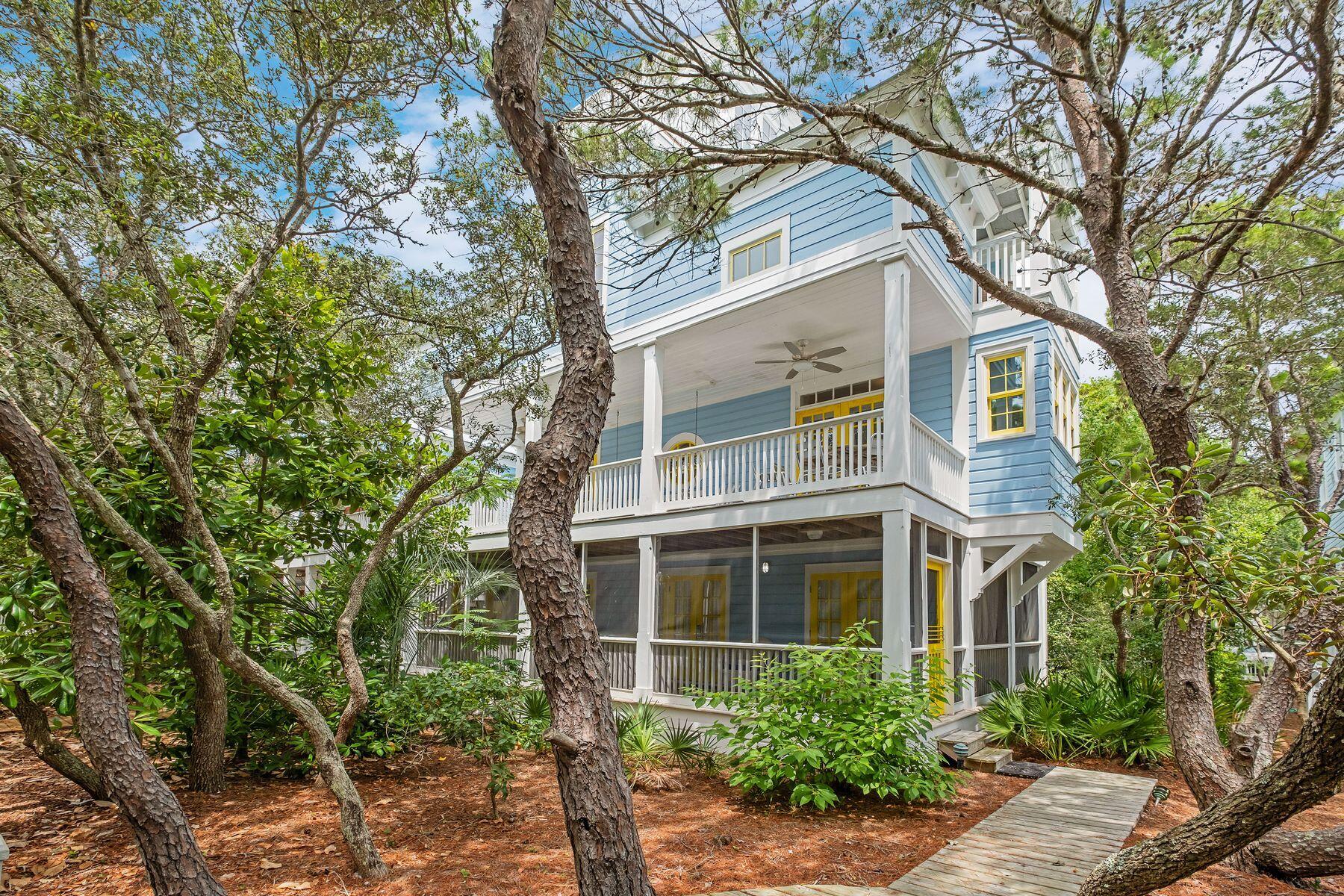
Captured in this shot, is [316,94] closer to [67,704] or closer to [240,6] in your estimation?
[240,6]

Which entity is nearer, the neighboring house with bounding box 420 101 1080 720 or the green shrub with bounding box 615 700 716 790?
the green shrub with bounding box 615 700 716 790

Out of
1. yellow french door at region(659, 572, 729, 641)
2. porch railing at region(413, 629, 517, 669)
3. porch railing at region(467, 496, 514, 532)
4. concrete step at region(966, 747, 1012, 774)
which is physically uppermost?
porch railing at region(467, 496, 514, 532)

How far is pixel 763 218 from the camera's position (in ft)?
34.9

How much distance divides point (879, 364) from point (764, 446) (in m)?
3.17

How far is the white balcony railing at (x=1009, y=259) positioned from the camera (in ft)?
34.5

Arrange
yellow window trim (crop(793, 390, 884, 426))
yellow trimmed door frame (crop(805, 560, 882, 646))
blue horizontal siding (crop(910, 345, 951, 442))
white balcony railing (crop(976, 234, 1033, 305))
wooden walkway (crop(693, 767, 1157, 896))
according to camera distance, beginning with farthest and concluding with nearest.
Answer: yellow window trim (crop(793, 390, 884, 426))
blue horizontal siding (crop(910, 345, 951, 442))
white balcony railing (crop(976, 234, 1033, 305))
yellow trimmed door frame (crop(805, 560, 882, 646))
wooden walkway (crop(693, 767, 1157, 896))

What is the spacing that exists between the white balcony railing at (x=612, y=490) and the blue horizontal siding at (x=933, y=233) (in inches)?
199

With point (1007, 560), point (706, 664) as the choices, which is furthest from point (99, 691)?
point (1007, 560)

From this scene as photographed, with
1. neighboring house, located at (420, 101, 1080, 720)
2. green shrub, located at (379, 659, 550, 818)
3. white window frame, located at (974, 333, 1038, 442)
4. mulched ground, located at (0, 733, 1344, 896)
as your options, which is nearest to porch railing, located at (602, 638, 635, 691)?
neighboring house, located at (420, 101, 1080, 720)

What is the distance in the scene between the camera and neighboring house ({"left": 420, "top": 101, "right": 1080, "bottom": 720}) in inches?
345

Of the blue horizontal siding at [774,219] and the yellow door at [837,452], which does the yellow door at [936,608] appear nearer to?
the yellow door at [837,452]

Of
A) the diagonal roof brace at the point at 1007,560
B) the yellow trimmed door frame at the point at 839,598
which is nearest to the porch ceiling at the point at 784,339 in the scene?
the diagonal roof brace at the point at 1007,560

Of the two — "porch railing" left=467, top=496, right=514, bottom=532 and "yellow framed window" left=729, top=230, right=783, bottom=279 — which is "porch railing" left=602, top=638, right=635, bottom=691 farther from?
"yellow framed window" left=729, top=230, right=783, bottom=279

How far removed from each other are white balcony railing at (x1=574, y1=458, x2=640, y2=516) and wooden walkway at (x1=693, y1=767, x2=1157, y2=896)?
6.36 m
